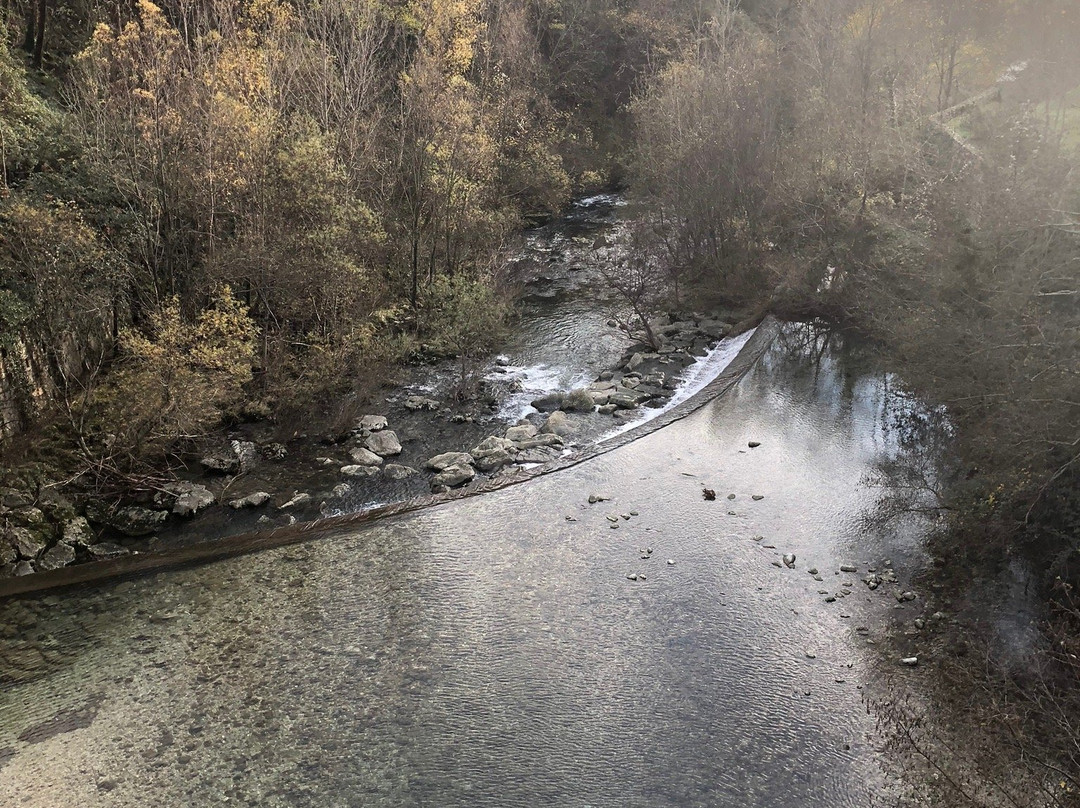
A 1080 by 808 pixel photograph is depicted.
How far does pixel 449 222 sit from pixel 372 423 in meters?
8.56

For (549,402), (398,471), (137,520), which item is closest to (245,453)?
(137,520)

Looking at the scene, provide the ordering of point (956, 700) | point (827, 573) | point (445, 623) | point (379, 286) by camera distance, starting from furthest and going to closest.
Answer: point (379, 286) < point (827, 573) < point (445, 623) < point (956, 700)

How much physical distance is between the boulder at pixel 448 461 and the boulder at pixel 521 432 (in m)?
1.27

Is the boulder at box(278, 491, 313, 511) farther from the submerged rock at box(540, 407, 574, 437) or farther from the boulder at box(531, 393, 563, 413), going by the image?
the boulder at box(531, 393, 563, 413)

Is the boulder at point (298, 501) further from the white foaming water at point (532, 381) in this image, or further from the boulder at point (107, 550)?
the white foaming water at point (532, 381)

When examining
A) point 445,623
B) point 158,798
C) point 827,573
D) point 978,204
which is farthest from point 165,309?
point 978,204

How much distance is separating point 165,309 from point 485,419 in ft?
23.9

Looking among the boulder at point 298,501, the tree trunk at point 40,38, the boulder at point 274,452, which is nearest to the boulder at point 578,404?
the boulder at point 274,452

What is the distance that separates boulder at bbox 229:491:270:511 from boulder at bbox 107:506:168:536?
1.19 m

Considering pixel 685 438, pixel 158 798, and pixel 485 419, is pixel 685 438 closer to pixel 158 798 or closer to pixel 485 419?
pixel 485 419

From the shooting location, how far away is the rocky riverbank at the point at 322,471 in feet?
42.8

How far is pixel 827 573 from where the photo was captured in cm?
1187

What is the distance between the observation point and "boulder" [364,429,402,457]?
16438mm

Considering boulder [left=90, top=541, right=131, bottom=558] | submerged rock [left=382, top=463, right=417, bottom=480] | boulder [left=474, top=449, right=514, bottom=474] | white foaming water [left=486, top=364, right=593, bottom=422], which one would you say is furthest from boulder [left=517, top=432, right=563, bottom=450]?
boulder [left=90, top=541, right=131, bottom=558]
